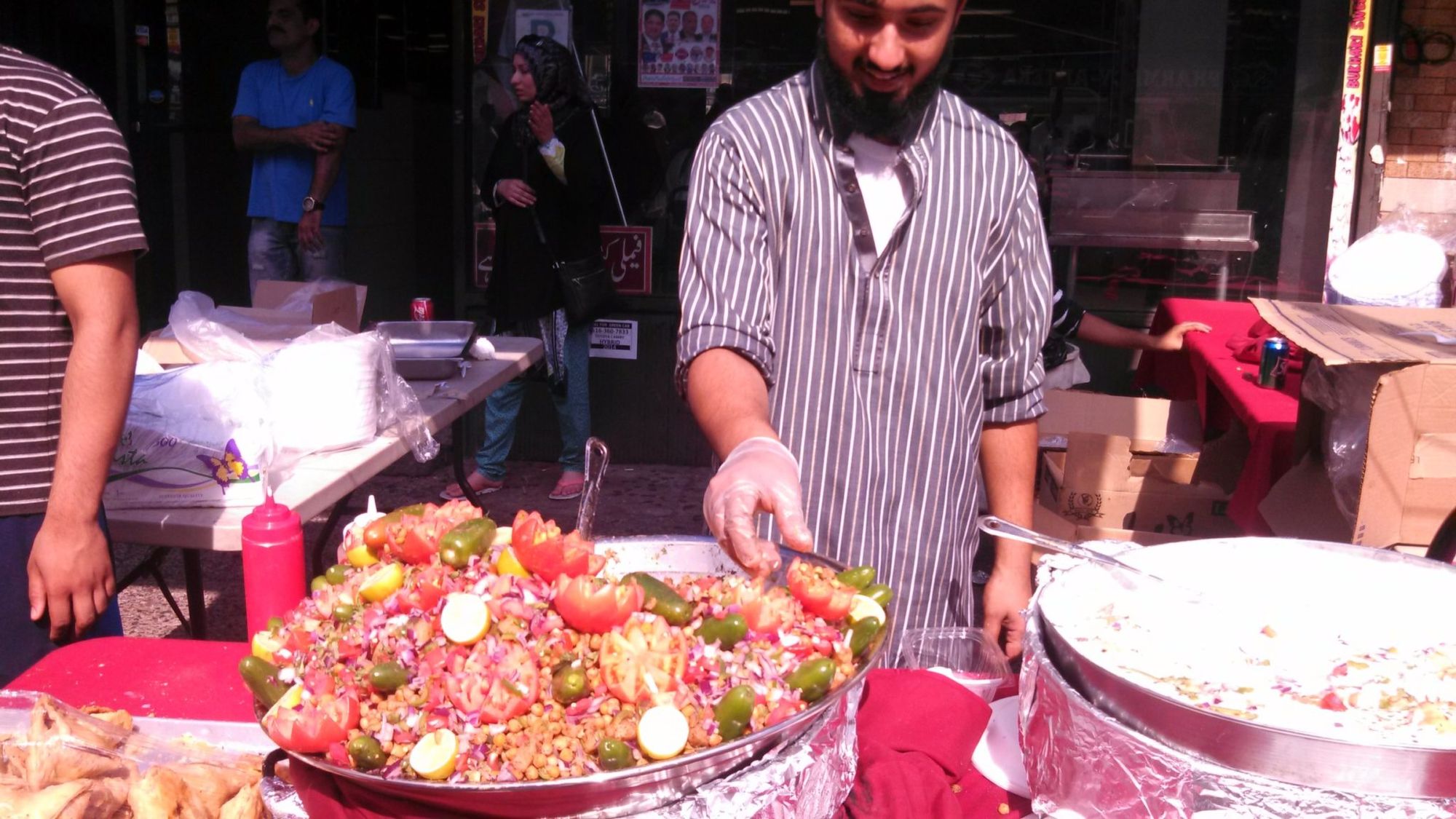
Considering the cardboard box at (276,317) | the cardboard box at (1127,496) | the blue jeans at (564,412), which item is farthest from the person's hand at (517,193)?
the cardboard box at (1127,496)

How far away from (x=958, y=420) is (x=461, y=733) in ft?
4.24

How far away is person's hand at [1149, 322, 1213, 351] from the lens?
4.74 meters

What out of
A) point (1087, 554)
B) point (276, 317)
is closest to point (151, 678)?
point (1087, 554)

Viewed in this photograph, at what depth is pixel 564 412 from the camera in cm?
Answer: 605

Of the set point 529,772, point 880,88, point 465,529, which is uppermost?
point 880,88

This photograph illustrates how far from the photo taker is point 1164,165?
6.14m

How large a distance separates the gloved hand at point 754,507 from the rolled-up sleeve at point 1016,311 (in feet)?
2.56

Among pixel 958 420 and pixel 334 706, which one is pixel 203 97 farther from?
pixel 334 706

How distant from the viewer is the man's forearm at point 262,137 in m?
5.83

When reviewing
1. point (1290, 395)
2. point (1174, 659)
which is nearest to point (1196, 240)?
point (1290, 395)

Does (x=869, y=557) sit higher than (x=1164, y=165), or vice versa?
(x=1164, y=165)

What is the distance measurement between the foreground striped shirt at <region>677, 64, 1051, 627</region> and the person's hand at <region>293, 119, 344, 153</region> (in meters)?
4.24

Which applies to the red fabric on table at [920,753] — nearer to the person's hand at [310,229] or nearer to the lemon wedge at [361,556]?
the lemon wedge at [361,556]

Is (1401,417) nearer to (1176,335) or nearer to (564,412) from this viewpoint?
(1176,335)
